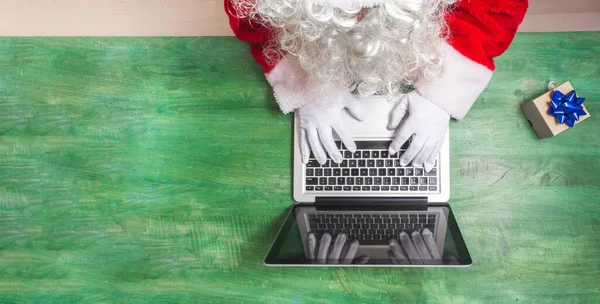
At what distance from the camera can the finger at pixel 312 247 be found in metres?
0.80

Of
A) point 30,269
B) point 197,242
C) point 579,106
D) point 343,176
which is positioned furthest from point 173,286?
point 579,106

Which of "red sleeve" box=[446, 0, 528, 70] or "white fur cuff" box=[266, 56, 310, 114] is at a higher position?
"red sleeve" box=[446, 0, 528, 70]

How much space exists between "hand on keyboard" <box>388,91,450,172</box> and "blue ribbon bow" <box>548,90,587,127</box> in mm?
212

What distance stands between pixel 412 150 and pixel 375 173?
9 cm

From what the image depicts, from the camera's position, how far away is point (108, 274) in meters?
1.04

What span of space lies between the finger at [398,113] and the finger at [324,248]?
0.27 meters

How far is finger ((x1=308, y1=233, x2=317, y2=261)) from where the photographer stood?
2.61 ft

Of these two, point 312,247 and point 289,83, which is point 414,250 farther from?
Result: point 289,83

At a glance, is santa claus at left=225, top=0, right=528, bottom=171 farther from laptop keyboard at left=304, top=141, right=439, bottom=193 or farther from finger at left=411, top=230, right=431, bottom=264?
finger at left=411, top=230, right=431, bottom=264

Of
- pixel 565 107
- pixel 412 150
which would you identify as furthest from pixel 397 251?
pixel 565 107

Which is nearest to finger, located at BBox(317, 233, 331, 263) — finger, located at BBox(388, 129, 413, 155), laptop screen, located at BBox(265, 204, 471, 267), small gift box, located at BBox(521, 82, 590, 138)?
laptop screen, located at BBox(265, 204, 471, 267)

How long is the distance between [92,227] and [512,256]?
2.99 feet

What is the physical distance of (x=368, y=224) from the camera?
87 cm

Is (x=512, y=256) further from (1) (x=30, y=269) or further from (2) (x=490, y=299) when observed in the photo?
(1) (x=30, y=269)
